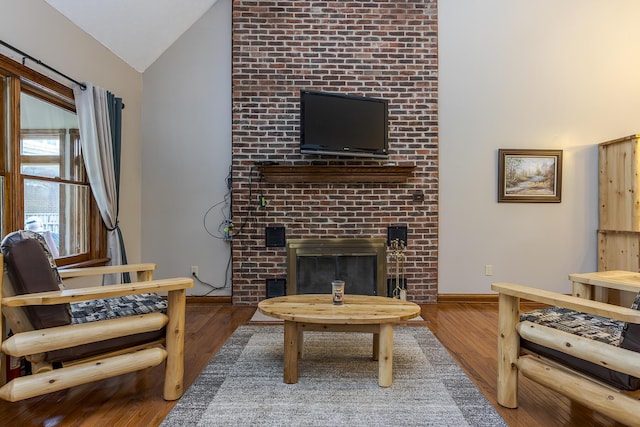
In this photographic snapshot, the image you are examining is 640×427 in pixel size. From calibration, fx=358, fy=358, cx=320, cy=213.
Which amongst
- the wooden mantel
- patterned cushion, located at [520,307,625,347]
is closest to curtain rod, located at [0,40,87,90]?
the wooden mantel

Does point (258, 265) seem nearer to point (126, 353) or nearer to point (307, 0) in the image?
point (126, 353)

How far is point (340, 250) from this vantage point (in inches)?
141

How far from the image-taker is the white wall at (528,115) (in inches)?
148

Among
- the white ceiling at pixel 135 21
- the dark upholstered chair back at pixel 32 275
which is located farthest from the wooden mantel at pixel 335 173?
the dark upholstered chair back at pixel 32 275

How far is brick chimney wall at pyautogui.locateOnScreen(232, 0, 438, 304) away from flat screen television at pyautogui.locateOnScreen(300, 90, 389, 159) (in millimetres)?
216

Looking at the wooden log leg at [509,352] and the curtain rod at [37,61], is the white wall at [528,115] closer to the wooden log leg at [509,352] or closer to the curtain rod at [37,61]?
the wooden log leg at [509,352]

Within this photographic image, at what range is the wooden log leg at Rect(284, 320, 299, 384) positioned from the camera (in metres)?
1.97

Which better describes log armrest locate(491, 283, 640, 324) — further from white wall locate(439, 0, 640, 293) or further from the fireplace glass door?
white wall locate(439, 0, 640, 293)

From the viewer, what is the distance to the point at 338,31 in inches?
146

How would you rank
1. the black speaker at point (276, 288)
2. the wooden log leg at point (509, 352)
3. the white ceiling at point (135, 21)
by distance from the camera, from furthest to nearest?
the black speaker at point (276, 288)
the white ceiling at point (135, 21)
the wooden log leg at point (509, 352)

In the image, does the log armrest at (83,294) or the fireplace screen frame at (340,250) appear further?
the fireplace screen frame at (340,250)

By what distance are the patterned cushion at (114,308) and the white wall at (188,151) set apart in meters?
1.59

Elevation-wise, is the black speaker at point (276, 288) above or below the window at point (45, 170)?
below

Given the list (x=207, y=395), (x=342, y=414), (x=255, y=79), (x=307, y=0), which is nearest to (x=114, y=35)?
(x=255, y=79)
